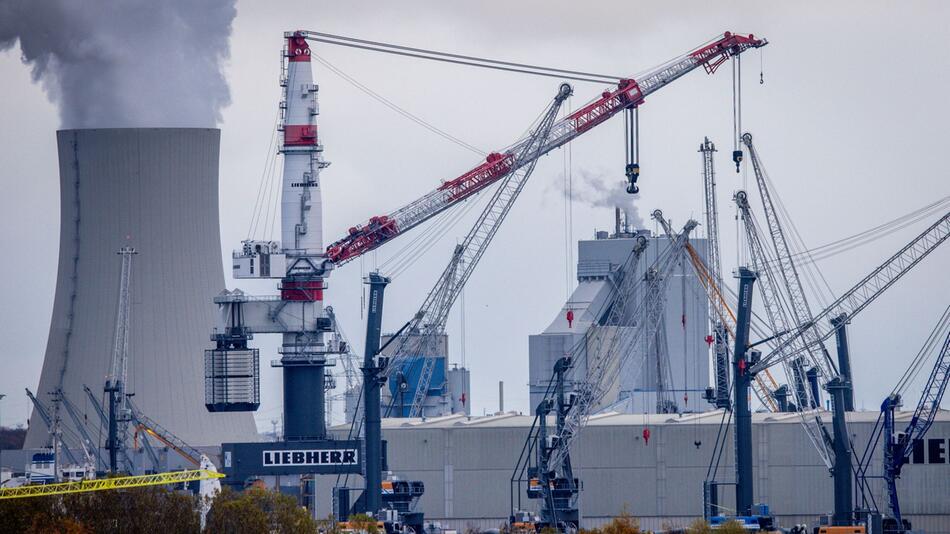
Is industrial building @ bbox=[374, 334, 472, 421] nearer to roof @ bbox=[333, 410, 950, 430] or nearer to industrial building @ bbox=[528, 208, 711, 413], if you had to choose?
industrial building @ bbox=[528, 208, 711, 413]

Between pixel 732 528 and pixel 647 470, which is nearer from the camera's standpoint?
pixel 732 528

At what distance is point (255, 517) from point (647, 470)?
24981mm

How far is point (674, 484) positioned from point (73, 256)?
2699cm

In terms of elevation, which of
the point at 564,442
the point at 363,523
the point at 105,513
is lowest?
the point at 363,523

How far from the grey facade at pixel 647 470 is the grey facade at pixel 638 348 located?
1063 inches

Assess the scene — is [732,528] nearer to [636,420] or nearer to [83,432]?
[636,420]

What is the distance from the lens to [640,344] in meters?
120

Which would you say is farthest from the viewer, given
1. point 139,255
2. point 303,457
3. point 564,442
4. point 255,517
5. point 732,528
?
point 139,255

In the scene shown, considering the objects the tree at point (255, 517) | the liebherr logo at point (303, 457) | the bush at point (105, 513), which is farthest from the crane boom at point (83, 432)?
the tree at point (255, 517)

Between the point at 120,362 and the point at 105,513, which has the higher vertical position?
the point at 120,362

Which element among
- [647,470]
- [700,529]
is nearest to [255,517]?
[700,529]

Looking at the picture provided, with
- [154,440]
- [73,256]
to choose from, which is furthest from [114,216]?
[154,440]

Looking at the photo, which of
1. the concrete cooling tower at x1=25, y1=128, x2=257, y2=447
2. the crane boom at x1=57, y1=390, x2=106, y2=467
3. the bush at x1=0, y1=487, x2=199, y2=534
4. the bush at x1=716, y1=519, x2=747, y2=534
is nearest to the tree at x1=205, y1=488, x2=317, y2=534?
the bush at x1=0, y1=487, x2=199, y2=534

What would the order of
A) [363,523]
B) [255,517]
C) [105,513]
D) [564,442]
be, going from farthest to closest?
[564,442] → [363,523] → [105,513] → [255,517]
